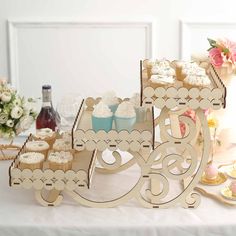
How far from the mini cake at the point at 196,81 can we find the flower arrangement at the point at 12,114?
62 centimetres

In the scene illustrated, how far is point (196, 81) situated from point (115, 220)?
451 millimetres

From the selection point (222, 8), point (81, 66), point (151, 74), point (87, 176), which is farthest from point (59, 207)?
point (222, 8)

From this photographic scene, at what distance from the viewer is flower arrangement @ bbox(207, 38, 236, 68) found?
6.31 ft

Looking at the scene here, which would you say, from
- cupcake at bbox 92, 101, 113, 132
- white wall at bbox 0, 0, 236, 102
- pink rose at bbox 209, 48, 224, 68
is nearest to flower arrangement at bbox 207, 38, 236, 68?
pink rose at bbox 209, 48, 224, 68

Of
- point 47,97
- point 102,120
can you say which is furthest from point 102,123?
point 47,97

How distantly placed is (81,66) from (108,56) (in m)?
0.17

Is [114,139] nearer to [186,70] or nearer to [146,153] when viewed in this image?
[146,153]

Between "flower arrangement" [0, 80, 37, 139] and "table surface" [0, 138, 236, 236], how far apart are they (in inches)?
12.6

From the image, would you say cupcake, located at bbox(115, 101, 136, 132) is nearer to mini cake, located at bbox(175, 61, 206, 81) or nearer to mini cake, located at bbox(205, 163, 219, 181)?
mini cake, located at bbox(175, 61, 206, 81)

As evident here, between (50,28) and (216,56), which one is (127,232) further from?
→ (50,28)

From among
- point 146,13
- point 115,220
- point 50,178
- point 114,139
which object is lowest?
point 115,220

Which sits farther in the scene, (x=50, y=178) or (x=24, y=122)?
(x=24, y=122)

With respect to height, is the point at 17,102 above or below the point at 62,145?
above

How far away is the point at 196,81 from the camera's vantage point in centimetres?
154
